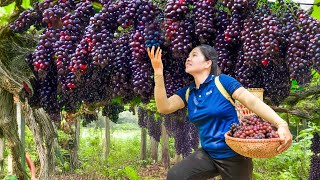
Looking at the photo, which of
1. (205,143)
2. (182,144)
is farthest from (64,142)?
(205,143)

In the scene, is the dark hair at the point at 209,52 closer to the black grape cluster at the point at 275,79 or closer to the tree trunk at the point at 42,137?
the black grape cluster at the point at 275,79

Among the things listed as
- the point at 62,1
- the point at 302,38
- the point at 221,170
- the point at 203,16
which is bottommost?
the point at 221,170

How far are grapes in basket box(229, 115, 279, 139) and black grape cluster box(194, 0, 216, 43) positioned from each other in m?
0.46

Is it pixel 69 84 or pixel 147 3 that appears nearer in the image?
pixel 147 3

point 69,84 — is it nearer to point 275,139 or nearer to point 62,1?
point 62,1

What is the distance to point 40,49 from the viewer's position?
2146 mm

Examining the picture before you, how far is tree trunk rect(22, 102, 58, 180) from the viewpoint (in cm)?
300

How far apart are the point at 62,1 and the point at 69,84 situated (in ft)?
1.49

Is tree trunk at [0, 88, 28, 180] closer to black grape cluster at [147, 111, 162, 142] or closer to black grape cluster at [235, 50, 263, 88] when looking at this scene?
black grape cluster at [235, 50, 263, 88]

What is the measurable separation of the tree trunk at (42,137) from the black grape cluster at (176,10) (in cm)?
163

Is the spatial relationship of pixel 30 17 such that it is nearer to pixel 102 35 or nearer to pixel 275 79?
pixel 102 35

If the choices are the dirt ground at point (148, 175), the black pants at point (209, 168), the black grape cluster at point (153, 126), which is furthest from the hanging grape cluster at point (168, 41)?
the black grape cluster at point (153, 126)

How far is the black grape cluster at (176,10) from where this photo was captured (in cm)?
180

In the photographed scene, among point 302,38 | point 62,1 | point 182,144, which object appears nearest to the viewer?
point 302,38
